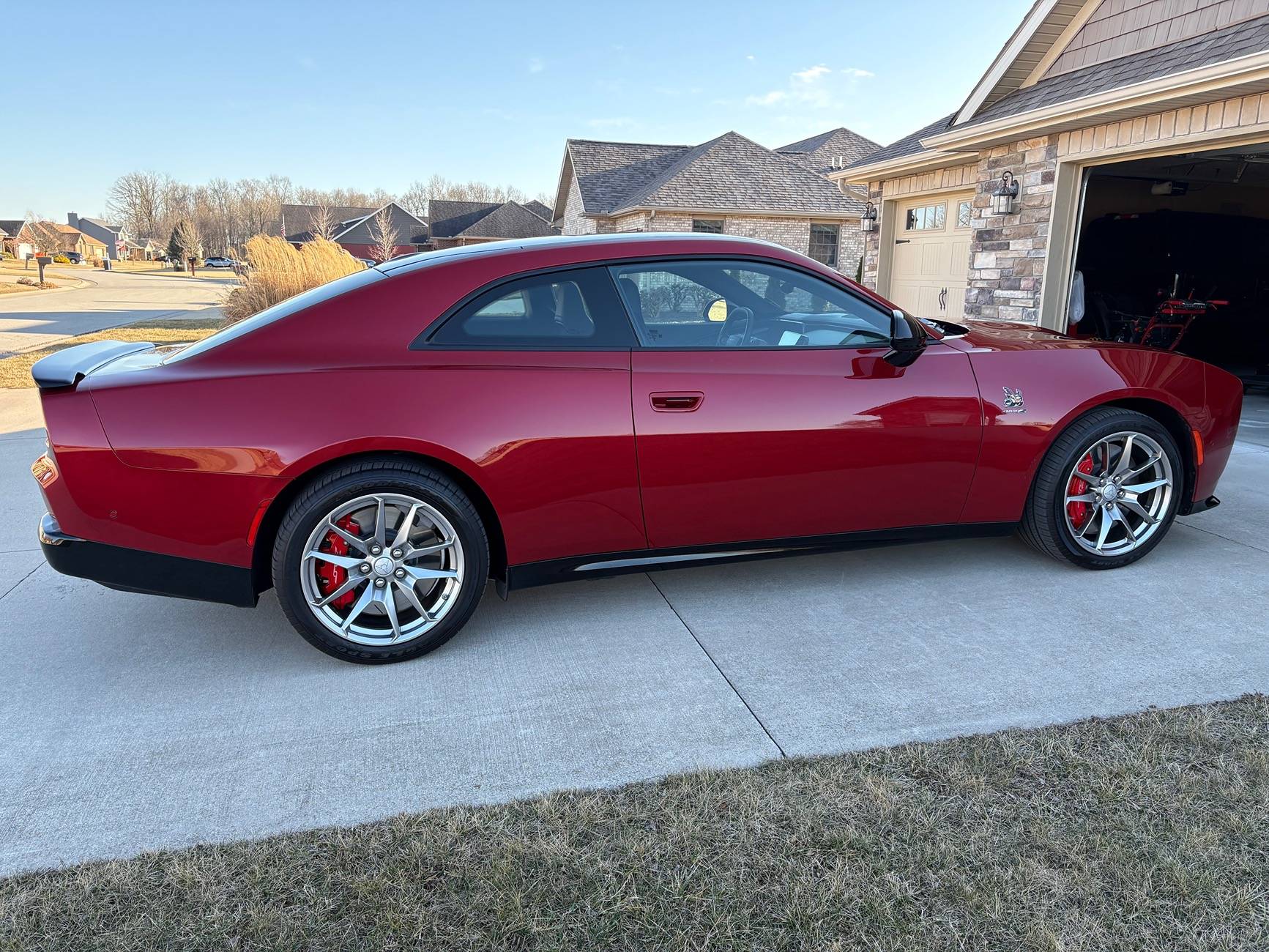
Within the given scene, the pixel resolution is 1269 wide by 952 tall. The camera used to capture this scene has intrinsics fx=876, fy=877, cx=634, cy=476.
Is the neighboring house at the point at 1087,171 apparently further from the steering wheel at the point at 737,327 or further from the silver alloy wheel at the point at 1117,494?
the steering wheel at the point at 737,327

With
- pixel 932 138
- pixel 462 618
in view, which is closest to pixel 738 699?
pixel 462 618

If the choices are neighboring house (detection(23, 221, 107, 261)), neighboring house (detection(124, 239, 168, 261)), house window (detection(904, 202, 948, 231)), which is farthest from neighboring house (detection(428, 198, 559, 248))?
neighboring house (detection(124, 239, 168, 261))

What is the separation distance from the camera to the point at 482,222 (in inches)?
1992

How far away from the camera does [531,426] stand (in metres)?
3.29

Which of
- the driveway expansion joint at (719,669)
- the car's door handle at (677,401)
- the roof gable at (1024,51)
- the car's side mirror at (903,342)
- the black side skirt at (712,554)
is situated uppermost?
the roof gable at (1024,51)

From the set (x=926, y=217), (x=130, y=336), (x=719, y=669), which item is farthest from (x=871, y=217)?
(x=130, y=336)

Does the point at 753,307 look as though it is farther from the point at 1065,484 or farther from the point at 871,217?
the point at 871,217

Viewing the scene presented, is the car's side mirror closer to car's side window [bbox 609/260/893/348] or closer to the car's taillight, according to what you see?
car's side window [bbox 609/260/893/348]

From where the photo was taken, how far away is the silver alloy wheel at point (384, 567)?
10.5 ft

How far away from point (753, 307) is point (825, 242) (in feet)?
75.5

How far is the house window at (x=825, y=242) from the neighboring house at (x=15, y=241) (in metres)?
82.1

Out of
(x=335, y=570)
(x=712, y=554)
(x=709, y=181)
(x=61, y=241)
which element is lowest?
(x=712, y=554)

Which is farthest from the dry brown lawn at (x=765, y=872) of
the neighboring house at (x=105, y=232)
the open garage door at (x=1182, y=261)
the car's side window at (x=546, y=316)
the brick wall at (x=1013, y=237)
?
the neighboring house at (x=105, y=232)

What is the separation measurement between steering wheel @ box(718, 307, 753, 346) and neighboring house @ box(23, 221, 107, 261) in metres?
98.8
